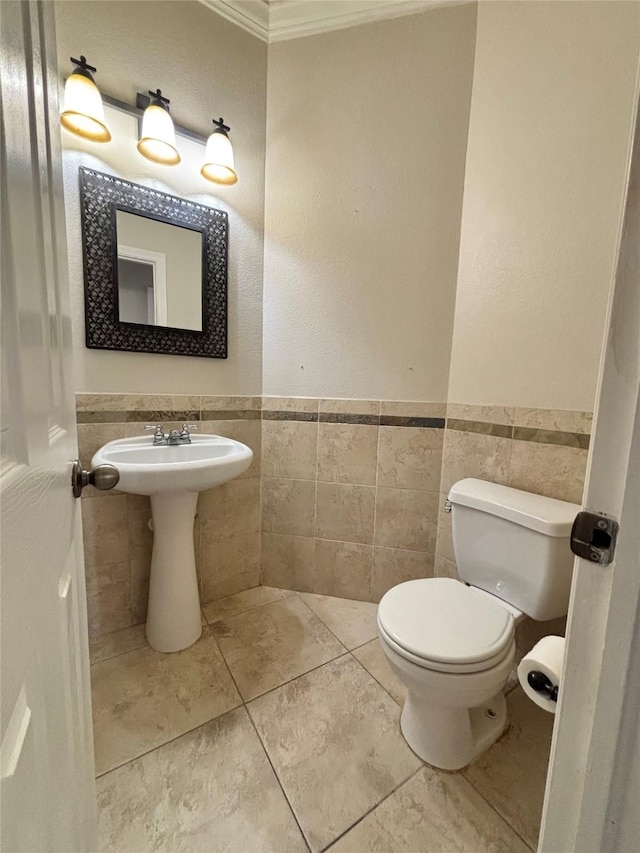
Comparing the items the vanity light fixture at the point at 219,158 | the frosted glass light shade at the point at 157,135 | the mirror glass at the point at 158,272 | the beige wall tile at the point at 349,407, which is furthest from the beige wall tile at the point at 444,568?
the frosted glass light shade at the point at 157,135

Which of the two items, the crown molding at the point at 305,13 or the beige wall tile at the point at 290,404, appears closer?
the crown molding at the point at 305,13

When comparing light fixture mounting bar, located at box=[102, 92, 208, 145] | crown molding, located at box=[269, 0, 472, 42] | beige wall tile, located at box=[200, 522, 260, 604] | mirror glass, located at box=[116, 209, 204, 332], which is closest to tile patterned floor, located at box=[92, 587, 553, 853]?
beige wall tile, located at box=[200, 522, 260, 604]

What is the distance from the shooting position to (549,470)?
123 cm

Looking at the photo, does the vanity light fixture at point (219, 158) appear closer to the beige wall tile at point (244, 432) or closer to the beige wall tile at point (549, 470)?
the beige wall tile at point (244, 432)

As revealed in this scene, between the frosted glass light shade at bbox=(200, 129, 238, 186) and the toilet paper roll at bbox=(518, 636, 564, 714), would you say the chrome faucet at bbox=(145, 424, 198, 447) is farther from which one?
the toilet paper roll at bbox=(518, 636, 564, 714)

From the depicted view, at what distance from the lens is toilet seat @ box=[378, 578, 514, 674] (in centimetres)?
87

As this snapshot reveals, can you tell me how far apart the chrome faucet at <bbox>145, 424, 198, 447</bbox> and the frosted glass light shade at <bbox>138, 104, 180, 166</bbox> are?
3.42ft

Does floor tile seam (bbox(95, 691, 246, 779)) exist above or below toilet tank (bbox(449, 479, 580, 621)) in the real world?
below

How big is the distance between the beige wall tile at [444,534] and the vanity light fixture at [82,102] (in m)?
1.92

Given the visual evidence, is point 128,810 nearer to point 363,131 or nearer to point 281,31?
point 363,131

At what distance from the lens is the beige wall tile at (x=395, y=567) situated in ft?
5.32

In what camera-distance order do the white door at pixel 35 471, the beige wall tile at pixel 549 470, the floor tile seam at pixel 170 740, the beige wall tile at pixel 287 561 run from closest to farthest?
the white door at pixel 35 471 → the floor tile seam at pixel 170 740 → the beige wall tile at pixel 549 470 → the beige wall tile at pixel 287 561

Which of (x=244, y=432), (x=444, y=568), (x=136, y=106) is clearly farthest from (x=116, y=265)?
(x=444, y=568)

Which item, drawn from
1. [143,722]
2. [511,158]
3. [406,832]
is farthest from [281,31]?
[406,832]
